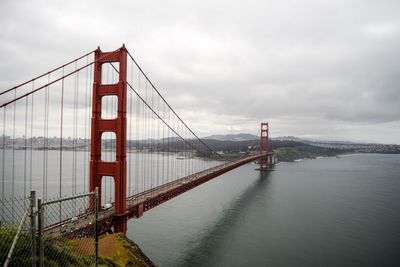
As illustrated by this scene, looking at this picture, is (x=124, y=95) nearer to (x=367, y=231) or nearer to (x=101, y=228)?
(x=101, y=228)

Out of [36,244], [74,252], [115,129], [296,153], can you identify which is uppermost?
[115,129]

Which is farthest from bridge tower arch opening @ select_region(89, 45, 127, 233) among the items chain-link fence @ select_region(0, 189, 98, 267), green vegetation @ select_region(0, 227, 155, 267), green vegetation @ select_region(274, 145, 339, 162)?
green vegetation @ select_region(274, 145, 339, 162)

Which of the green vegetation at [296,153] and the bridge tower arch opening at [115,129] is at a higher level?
the bridge tower arch opening at [115,129]

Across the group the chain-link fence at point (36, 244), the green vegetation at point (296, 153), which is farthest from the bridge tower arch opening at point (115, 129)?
the green vegetation at point (296, 153)

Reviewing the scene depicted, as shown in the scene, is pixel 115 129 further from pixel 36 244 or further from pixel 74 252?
pixel 36 244

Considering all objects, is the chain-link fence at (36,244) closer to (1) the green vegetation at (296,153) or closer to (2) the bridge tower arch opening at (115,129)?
(2) the bridge tower arch opening at (115,129)

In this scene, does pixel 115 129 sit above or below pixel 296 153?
above

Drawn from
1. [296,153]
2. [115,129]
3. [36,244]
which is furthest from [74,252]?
[296,153]

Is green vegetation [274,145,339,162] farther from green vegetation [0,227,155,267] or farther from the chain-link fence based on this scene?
the chain-link fence

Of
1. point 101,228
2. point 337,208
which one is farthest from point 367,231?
point 101,228
